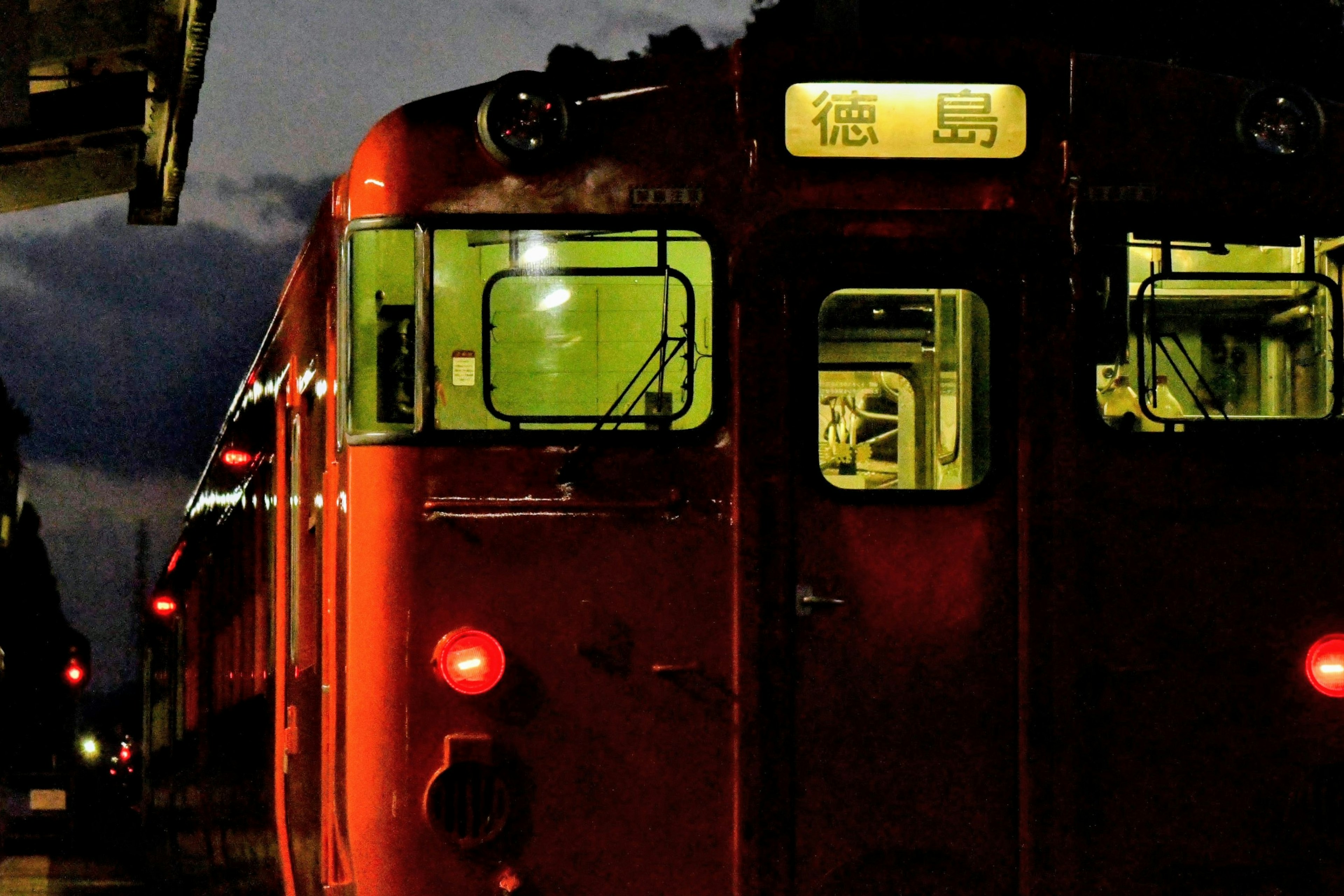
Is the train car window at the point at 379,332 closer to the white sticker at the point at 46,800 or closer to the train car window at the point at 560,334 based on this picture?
the train car window at the point at 560,334

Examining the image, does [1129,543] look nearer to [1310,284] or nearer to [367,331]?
[1310,284]

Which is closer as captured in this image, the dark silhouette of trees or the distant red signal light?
the distant red signal light

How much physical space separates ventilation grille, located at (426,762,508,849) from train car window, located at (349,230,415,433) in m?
1.02

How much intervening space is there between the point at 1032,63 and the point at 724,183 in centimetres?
97

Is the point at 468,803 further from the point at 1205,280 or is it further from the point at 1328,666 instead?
the point at 1205,280

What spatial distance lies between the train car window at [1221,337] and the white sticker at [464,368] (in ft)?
6.00

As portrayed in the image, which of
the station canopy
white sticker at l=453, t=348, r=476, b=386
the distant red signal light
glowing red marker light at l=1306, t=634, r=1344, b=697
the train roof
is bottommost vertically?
glowing red marker light at l=1306, t=634, r=1344, b=697

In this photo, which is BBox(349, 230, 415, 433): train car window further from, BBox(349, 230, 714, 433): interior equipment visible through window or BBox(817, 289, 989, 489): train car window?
BBox(817, 289, 989, 489): train car window

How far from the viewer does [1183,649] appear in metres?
5.39

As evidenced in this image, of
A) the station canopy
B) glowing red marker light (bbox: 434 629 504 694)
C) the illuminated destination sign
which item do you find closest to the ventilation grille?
glowing red marker light (bbox: 434 629 504 694)

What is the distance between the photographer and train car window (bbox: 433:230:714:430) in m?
5.36

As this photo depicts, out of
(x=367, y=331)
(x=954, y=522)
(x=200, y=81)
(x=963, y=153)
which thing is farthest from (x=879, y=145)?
(x=200, y=81)

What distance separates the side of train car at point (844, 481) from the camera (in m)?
5.32

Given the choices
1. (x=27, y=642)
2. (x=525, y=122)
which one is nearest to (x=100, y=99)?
(x=525, y=122)
